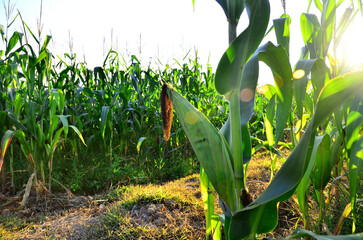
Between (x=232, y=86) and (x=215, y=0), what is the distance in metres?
0.25

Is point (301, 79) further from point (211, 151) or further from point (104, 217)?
point (104, 217)

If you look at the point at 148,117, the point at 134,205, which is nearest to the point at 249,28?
the point at 134,205

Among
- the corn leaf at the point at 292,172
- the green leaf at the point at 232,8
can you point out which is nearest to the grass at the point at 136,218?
the corn leaf at the point at 292,172

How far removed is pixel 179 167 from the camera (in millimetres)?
3275

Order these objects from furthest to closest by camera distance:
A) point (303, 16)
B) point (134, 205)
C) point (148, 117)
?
1. point (148, 117)
2. point (134, 205)
3. point (303, 16)

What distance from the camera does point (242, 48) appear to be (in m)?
0.73

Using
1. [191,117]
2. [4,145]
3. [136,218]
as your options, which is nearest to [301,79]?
[191,117]

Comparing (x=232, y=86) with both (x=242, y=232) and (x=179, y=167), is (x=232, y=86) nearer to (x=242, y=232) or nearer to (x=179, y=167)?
(x=242, y=232)

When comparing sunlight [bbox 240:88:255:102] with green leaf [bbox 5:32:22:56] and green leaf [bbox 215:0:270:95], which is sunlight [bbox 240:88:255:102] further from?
green leaf [bbox 5:32:22:56]

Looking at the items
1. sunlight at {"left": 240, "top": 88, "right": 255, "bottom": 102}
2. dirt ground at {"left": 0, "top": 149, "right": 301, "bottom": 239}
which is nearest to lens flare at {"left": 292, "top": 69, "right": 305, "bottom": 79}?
sunlight at {"left": 240, "top": 88, "right": 255, "bottom": 102}

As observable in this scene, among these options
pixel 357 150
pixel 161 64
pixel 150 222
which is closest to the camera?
pixel 357 150

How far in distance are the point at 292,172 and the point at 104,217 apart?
1.38 m

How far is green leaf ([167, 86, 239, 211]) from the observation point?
0.77 metres

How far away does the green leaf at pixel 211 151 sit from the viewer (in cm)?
77
